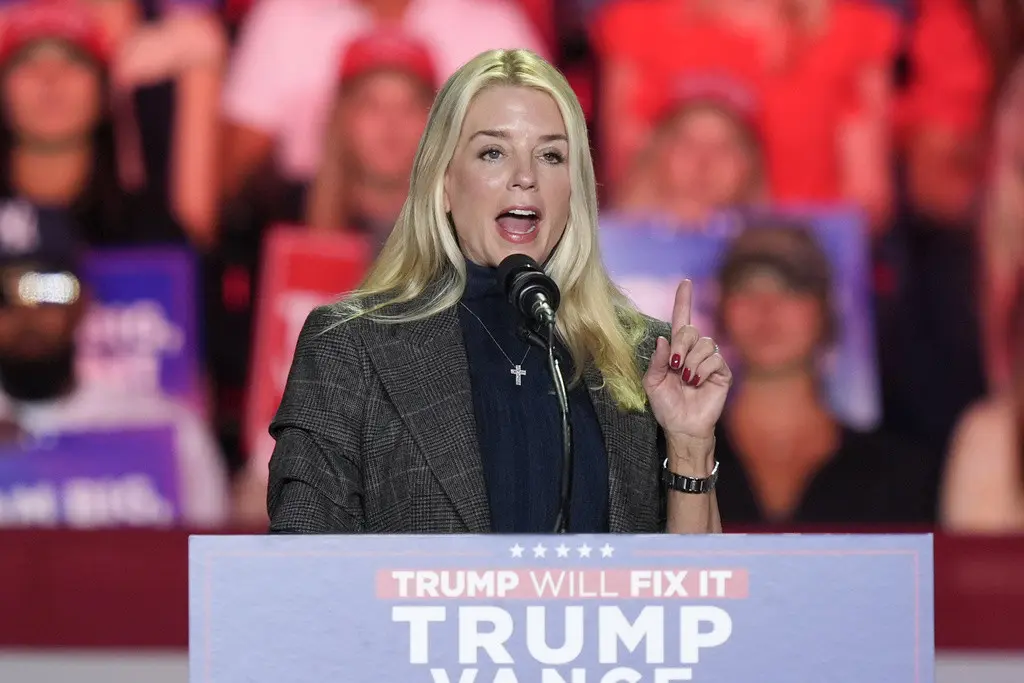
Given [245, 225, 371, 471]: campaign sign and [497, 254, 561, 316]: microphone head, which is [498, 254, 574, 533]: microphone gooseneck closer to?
[497, 254, 561, 316]: microphone head

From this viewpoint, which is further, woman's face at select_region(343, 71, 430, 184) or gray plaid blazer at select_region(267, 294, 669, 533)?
woman's face at select_region(343, 71, 430, 184)

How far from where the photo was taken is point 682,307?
1747mm

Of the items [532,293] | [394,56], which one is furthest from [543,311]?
[394,56]

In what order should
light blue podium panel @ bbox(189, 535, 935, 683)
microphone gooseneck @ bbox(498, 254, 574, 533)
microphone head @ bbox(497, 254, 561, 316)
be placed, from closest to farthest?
light blue podium panel @ bbox(189, 535, 935, 683), microphone gooseneck @ bbox(498, 254, 574, 533), microphone head @ bbox(497, 254, 561, 316)

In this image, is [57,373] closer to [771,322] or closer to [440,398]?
[771,322]

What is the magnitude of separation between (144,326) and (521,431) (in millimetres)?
→ 2707

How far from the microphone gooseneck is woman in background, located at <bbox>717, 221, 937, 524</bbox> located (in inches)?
102

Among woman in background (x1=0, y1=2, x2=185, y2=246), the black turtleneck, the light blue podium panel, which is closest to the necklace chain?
the black turtleneck

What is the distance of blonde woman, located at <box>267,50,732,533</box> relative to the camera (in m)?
1.62

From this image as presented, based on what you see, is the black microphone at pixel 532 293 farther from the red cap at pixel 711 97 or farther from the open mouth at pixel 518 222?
the red cap at pixel 711 97

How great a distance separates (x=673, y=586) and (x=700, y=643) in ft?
0.18

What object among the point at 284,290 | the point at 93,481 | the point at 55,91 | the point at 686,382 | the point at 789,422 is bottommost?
the point at 686,382

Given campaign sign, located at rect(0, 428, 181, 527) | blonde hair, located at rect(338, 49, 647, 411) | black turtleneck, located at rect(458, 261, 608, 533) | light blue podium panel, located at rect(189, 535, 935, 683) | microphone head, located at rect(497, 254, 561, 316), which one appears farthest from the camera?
campaign sign, located at rect(0, 428, 181, 527)

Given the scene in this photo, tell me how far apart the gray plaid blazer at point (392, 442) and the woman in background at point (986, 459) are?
Answer: 106 inches
